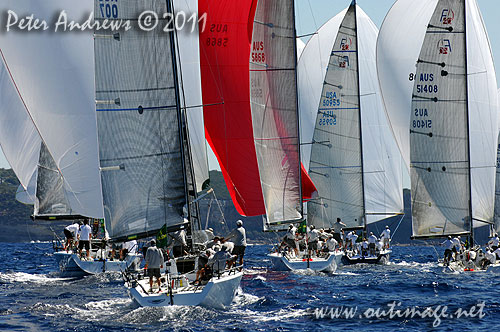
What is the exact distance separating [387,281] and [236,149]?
8.10 m

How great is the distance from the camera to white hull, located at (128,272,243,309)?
1620 cm

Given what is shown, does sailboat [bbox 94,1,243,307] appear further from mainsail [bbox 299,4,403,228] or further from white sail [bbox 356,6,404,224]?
white sail [bbox 356,6,404,224]

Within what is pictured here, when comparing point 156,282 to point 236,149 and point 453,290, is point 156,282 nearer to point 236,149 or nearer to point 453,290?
point 453,290

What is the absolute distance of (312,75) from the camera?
1588 inches

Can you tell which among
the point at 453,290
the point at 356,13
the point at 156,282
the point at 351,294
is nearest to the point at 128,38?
the point at 156,282

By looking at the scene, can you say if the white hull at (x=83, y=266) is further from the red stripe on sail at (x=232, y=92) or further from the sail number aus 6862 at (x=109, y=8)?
the sail number aus 6862 at (x=109, y=8)

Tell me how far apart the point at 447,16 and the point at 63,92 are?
54.2ft

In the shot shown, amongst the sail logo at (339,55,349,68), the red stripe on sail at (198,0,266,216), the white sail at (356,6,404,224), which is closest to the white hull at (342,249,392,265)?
the red stripe on sail at (198,0,266,216)

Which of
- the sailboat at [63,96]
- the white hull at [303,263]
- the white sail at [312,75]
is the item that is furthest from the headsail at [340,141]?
the sailboat at [63,96]

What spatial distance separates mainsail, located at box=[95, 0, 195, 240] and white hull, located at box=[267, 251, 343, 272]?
367 inches

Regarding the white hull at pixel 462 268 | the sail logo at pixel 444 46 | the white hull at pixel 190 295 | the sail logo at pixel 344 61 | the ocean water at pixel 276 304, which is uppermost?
the sail logo at pixel 444 46

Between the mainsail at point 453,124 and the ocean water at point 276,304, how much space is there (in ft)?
10.0

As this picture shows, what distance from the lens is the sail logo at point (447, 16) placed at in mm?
29406

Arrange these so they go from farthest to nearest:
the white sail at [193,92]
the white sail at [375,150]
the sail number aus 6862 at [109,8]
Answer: the white sail at [375,150] → the white sail at [193,92] → the sail number aus 6862 at [109,8]
